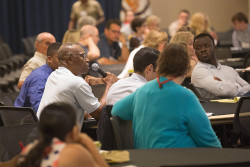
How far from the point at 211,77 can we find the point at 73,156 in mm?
3480

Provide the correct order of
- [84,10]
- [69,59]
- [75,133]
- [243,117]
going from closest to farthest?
[75,133] → [243,117] → [69,59] → [84,10]

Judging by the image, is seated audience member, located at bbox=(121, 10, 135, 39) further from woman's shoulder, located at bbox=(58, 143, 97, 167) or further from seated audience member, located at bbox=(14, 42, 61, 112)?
woman's shoulder, located at bbox=(58, 143, 97, 167)

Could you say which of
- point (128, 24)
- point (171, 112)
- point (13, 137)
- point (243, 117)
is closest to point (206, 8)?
point (128, 24)

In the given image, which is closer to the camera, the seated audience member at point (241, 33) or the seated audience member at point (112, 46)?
the seated audience member at point (112, 46)

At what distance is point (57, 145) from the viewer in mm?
2445

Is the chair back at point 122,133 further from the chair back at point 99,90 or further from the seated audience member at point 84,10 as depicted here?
the seated audience member at point 84,10

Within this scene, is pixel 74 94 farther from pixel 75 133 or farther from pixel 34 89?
pixel 75 133

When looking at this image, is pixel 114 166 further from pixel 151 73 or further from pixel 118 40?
pixel 118 40

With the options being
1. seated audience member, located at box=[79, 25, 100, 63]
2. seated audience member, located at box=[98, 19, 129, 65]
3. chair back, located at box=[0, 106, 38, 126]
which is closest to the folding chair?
chair back, located at box=[0, 106, 38, 126]

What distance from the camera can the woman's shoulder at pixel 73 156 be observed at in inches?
94.3

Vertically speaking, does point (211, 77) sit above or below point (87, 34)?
above

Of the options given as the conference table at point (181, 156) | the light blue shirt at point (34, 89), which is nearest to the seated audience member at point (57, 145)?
the conference table at point (181, 156)

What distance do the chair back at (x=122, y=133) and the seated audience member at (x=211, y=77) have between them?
2046mm

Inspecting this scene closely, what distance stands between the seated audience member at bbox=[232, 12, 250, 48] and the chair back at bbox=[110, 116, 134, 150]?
851 centimetres
